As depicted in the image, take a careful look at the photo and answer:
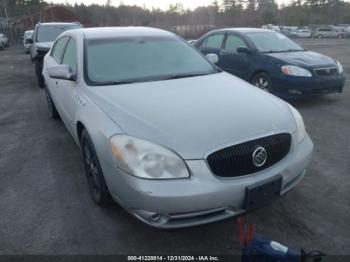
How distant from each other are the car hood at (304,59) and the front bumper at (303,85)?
28 centimetres

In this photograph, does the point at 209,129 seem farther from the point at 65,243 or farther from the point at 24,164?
the point at 24,164

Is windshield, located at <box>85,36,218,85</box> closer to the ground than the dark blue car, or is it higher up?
higher up

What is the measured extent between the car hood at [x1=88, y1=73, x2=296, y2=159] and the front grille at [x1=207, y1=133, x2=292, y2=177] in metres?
0.05

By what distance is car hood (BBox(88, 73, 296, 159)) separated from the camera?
2.51 meters

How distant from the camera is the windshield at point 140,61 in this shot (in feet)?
11.8

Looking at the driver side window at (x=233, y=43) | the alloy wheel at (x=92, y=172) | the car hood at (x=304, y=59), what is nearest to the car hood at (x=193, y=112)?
the alloy wheel at (x=92, y=172)

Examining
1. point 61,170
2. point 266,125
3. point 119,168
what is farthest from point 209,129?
point 61,170

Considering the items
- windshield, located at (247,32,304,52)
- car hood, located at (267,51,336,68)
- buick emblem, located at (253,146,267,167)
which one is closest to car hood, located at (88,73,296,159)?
buick emblem, located at (253,146,267,167)

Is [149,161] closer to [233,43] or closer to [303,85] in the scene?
[303,85]

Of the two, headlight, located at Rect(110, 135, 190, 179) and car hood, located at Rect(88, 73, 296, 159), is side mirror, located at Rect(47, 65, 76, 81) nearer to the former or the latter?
car hood, located at Rect(88, 73, 296, 159)

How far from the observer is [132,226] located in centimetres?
300

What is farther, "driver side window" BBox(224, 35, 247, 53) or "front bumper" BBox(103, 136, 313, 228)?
"driver side window" BBox(224, 35, 247, 53)

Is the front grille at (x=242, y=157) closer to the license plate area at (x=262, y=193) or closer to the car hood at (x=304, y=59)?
the license plate area at (x=262, y=193)

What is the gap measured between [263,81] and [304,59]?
0.88 m
